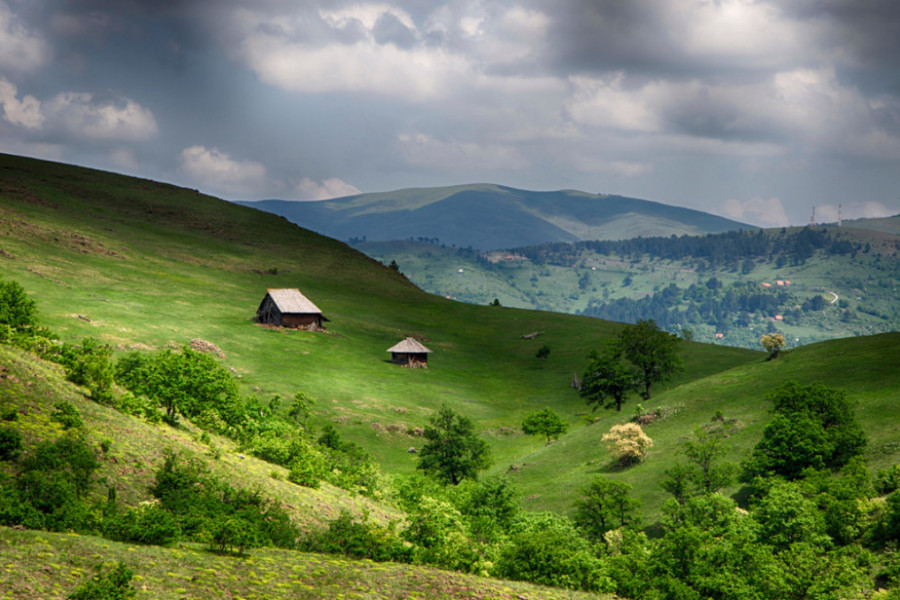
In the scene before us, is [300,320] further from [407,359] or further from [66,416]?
[66,416]

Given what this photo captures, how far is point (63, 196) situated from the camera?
572 feet

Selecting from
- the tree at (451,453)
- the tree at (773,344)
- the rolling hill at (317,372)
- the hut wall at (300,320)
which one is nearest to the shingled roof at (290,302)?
the hut wall at (300,320)

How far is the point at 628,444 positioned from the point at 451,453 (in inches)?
672

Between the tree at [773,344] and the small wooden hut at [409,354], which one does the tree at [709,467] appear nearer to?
the tree at [773,344]

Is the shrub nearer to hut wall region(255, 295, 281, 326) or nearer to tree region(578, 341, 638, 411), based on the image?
tree region(578, 341, 638, 411)

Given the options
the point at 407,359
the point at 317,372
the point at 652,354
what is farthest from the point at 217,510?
the point at 407,359

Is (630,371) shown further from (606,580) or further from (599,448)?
(606,580)

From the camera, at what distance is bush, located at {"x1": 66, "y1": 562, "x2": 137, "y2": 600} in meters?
15.5

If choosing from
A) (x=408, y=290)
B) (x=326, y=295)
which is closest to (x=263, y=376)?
(x=326, y=295)

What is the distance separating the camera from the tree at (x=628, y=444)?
69125 millimetres

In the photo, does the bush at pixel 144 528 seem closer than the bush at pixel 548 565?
Yes

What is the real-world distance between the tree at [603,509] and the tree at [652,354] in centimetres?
4828

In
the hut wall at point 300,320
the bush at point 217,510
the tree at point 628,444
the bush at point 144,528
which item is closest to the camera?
the bush at point 144,528

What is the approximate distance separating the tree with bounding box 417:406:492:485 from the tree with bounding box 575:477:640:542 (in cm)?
1610
